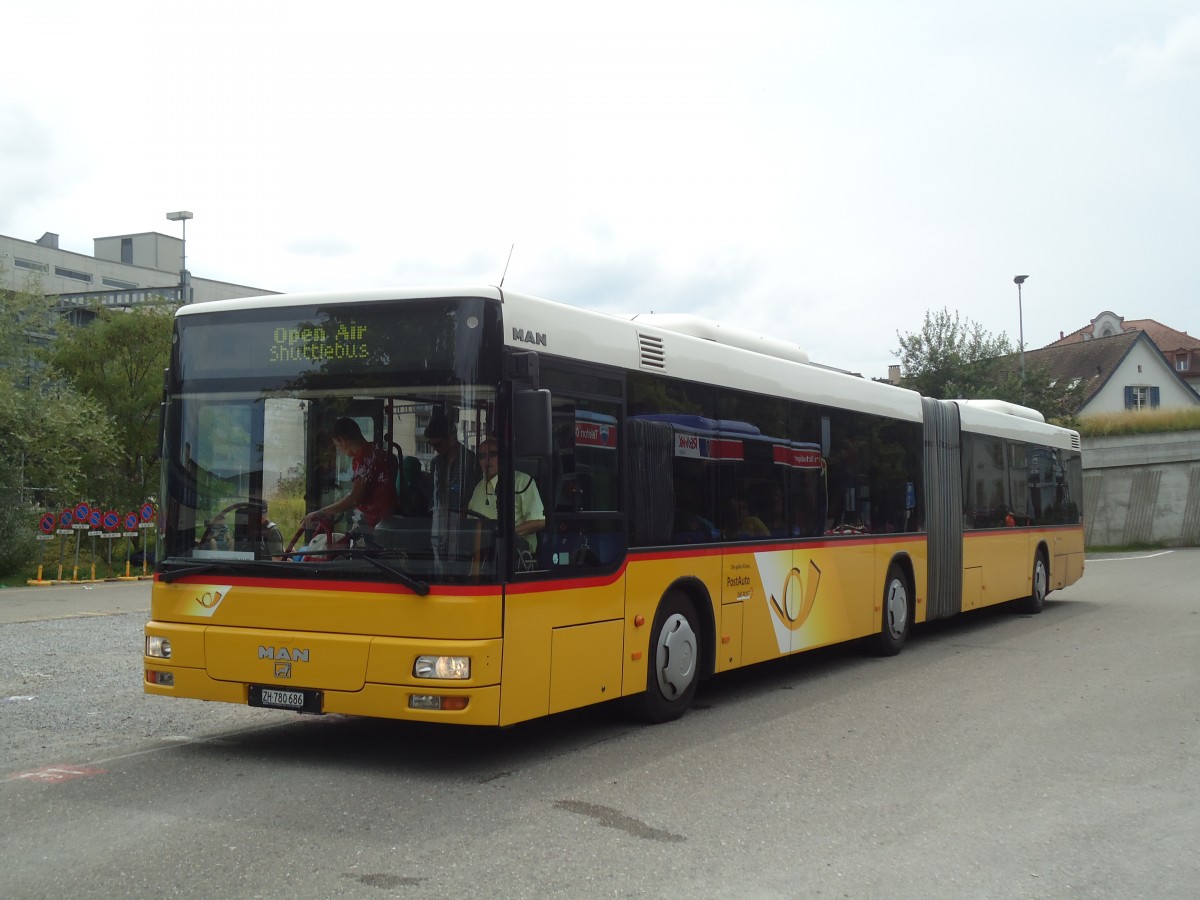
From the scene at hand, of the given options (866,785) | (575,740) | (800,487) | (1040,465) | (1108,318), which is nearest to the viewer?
(866,785)

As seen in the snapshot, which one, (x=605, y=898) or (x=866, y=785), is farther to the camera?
(x=866, y=785)

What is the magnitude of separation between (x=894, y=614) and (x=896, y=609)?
0.08 metres

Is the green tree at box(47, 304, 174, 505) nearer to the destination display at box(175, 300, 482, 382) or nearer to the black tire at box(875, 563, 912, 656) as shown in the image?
the black tire at box(875, 563, 912, 656)

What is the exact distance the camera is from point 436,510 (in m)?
7.23

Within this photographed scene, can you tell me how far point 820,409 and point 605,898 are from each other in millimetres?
7562

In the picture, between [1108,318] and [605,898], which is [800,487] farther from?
[1108,318]

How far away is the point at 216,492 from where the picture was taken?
25.7 ft

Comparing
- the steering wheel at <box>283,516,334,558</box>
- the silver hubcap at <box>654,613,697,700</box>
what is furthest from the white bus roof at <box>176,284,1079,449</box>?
the silver hubcap at <box>654,613,697,700</box>

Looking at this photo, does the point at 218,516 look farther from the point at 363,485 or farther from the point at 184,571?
the point at 363,485

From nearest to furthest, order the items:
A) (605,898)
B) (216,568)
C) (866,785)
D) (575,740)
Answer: (605,898) < (866,785) < (216,568) < (575,740)

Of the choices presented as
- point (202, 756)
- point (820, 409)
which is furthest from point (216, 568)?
point (820, 409)

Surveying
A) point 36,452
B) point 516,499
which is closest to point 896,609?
point 516,499

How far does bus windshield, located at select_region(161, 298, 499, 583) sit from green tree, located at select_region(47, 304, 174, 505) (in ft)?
91.3

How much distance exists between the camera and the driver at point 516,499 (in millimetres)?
7227
